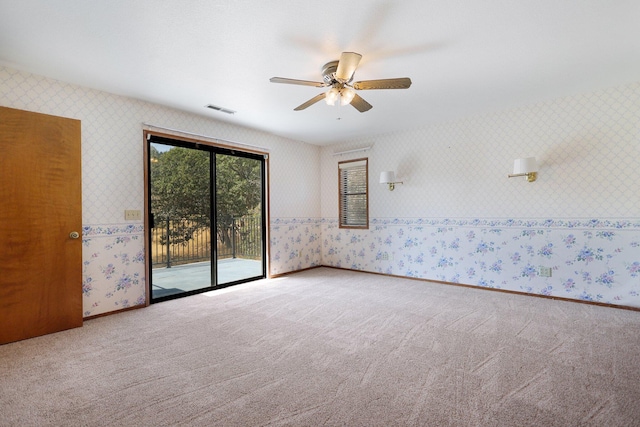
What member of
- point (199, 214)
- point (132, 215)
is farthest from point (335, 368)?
point (199, 214)

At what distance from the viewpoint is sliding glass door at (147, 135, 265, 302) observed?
405 centimetres

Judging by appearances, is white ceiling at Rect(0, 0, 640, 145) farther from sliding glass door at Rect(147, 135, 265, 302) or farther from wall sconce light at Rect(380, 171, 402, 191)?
wall sconce light at Rect(380, 171, 402, 191)

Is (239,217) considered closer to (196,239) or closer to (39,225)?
(196,239)

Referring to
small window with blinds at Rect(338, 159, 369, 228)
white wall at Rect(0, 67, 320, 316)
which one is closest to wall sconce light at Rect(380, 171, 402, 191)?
small window with blinds at Rect(338, 159, 369, 228)

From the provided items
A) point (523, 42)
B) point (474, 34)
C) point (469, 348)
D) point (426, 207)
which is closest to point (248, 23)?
point (474, 34)

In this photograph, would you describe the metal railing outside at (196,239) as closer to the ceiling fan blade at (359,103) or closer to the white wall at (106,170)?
the white wall at (106,170)

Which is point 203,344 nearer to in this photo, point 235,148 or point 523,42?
point 235,148

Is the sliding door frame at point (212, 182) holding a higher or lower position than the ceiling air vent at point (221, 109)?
lower

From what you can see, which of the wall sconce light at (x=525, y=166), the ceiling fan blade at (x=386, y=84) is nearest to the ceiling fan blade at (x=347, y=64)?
the ceiling fan blade at (x=386, y=84)

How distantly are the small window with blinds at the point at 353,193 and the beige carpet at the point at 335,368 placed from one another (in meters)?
2.40

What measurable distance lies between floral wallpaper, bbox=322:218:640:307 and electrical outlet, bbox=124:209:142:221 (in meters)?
3.59

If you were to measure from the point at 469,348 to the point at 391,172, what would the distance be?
317cm

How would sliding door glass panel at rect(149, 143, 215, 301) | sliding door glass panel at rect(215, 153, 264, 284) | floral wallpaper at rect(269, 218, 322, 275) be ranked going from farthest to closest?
floral wallpaper at rect(269, 218, 322, 275)
sliding door glass panel at rect(215, 153, 264, 284)
sliding door glass panel at rect(149, 143, 215, 301)

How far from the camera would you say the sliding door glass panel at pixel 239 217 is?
4680 millimetres
